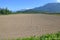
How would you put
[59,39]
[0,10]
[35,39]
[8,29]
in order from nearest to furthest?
[35,39] < [59,39] < [8,29] < [0,10]

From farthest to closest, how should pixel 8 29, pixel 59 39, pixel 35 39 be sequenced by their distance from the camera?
pixel 8 29 < pixel 59 39 < pixel 35 39

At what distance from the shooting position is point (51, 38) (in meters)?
4.28

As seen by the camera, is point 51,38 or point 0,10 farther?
point 0,10

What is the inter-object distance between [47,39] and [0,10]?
2074cm

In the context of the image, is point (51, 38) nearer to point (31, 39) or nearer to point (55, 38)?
point (55, 38)

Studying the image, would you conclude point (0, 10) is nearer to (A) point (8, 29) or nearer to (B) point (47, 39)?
(A) point (8, 29)

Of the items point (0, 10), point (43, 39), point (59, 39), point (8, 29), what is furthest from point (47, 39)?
point (0, 10)

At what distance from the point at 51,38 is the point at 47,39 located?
0.17 m

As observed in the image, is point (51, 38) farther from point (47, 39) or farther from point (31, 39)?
point (31, 39)

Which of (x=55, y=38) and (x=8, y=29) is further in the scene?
(x=8, y=29)

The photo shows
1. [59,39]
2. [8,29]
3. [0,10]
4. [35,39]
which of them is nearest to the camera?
[35,39]

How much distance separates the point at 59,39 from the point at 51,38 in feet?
0.79

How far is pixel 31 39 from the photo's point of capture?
161 inches

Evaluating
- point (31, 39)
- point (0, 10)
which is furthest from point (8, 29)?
point (0, 10)
